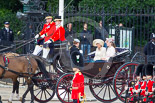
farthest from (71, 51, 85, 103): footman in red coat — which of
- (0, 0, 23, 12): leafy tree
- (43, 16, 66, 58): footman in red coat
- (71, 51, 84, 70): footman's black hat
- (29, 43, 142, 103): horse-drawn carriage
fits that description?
(0, 0, 23, 12): leafy tree

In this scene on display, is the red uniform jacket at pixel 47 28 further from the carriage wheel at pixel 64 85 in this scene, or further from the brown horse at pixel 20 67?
the carriage wheel at pixel 64 85

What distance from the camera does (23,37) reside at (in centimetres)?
1772

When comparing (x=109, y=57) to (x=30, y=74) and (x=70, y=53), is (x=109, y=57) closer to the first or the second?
(x=70, y=53)

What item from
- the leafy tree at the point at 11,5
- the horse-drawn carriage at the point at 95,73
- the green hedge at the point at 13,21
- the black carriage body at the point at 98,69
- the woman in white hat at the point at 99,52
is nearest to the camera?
the horse-drawn carriage at the point at 95,73

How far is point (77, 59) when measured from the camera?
1427 centimetres

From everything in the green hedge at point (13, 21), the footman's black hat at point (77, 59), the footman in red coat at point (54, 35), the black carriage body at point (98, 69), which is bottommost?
the black carriage body at point (98, 69)

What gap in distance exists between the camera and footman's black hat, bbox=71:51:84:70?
561 inches

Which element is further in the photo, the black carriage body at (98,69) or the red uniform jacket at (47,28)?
the red uniform jacket at (47,28)

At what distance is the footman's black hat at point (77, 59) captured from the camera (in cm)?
1425

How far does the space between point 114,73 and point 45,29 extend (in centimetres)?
233

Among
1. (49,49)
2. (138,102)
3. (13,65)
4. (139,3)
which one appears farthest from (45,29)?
(139,3)

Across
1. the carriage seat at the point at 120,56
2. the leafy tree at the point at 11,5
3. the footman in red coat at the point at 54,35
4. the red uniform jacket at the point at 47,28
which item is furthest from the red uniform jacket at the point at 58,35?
the leafy tree at the point at 11,5

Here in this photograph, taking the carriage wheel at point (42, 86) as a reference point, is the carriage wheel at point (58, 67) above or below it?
above

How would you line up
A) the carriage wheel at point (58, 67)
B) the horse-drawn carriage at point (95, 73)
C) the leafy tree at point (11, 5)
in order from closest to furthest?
the horse-drawn carriage at point (95, 73), the carriage wheel at point (58, 67), the leafy tree at point (11, 5)
